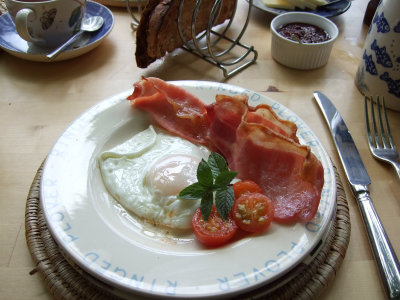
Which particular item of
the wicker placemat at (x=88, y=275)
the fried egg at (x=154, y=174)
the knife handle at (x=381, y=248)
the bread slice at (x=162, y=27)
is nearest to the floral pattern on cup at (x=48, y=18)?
the bread slice at (x=162, y=27)

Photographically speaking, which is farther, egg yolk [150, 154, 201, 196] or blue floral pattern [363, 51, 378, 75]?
blue floral pattern [363, 51, 378, 75]

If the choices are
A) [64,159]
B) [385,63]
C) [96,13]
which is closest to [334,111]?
[385,63]

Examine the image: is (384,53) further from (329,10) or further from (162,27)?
(162,27)

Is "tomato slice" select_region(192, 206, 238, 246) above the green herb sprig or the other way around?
the other way around

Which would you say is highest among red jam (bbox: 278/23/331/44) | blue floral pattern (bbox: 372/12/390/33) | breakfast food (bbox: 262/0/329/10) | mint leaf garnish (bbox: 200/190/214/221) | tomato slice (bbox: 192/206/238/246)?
blue floral pattern (bbox: 372/12/390/33)

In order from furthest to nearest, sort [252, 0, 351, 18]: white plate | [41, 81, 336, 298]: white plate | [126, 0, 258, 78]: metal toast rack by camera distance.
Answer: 1. [252, 0, 351, 18]: white plate
2. [126, 0, 258, 78]: metal toast rack
3. [41, 81, 336, 298]: white plate

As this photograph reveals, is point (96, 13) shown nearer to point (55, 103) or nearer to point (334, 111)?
point (55, 103)

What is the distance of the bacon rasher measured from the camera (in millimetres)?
961

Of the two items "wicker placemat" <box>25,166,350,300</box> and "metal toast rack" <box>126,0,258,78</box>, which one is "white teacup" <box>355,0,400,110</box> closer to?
"metal toast rack" <box>126,0,258,78</box>

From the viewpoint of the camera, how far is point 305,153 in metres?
0.98

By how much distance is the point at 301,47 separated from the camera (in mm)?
1687

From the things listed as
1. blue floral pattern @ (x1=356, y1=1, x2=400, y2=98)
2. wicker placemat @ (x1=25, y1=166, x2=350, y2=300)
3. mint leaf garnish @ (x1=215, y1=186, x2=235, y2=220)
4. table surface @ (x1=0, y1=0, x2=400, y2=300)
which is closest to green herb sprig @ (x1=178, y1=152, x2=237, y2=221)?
mint leaf garnish @ (x1=215, y1=186, x2=235, y2=220)

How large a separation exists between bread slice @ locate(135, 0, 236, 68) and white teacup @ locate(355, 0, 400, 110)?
720 mm

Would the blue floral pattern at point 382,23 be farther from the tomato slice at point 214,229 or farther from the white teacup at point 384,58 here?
the tomato slice at point 214,229
